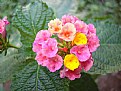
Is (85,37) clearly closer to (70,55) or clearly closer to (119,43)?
(70,55)

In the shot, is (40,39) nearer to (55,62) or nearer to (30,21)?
(55,62)

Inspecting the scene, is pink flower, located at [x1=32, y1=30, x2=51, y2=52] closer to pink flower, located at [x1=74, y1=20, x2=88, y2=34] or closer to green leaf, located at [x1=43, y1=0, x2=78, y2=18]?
pink flower, located at [x1=74, y1=20, x2=88, y2=34]

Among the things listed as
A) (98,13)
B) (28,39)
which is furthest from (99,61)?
(98,13)

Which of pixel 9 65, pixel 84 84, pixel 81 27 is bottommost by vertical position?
pixel 84 84

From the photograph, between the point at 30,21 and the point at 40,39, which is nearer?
the point at 40,39

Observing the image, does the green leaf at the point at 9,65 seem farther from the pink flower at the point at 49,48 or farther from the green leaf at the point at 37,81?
the pink flower at the point at 49,48

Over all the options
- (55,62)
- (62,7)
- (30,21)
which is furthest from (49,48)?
(62,7)
